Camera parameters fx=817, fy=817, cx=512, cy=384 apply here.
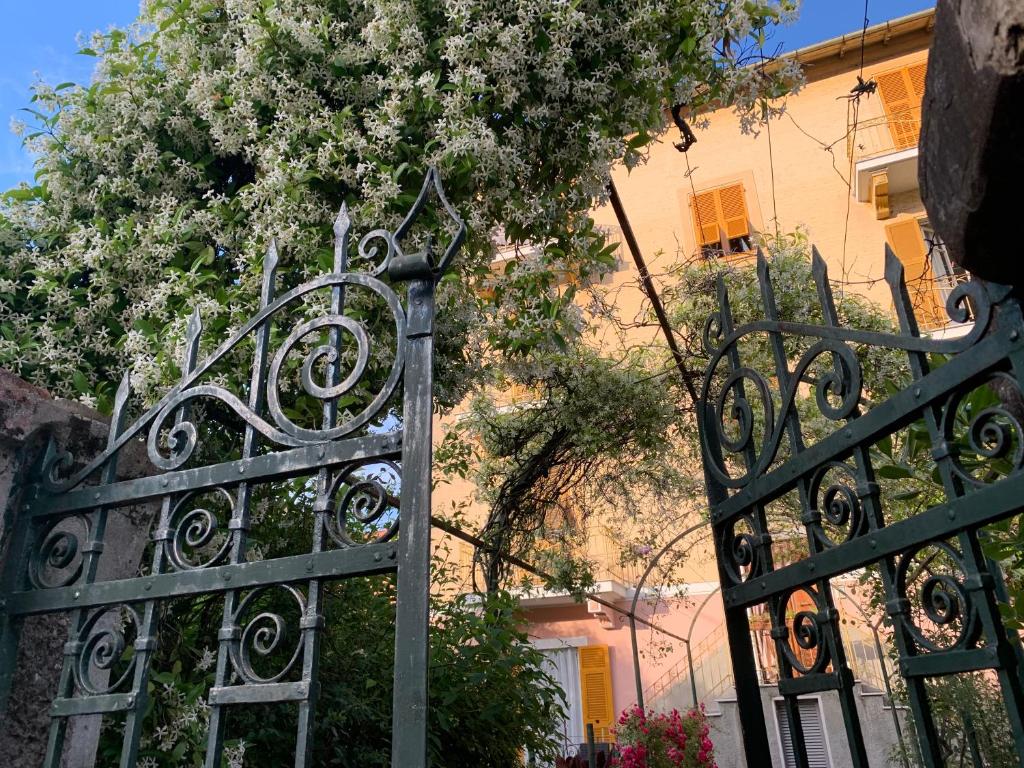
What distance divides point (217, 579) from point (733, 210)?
12.2 meters

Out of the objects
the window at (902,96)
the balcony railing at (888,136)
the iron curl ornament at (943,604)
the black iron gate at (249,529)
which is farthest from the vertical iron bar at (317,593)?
the window at (902,96)

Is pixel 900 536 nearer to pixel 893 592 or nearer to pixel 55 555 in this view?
pixel 893 592

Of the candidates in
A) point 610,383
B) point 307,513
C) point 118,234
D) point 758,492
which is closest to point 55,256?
point 118,234

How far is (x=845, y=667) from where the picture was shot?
6.22 feet

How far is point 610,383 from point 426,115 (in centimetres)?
388

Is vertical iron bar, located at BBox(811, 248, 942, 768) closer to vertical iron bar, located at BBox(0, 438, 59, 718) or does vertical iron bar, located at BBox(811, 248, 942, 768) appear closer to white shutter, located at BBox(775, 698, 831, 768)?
vertical iron bar, located at BBox(0, 438, 59, 718)

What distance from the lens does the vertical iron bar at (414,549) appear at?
148 cm

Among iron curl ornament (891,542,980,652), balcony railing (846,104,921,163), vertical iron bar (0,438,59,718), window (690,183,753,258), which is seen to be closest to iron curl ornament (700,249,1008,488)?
iron curl ornament (891,542,980,652)

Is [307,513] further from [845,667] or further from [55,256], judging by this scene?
[845,667]

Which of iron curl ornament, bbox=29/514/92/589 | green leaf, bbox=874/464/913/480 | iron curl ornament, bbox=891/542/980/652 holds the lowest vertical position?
iron curl ornament, bbox=891/542/980/652

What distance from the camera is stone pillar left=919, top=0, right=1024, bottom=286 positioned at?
0.99 metres

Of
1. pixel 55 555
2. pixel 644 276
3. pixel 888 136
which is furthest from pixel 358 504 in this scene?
pixel 888 136

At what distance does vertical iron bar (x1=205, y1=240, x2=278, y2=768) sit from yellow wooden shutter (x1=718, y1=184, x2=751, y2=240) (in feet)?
37.1

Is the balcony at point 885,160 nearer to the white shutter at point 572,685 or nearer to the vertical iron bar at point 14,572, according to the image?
the white shutter at point 572,685
